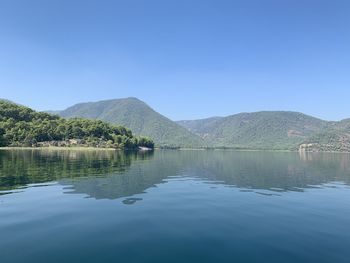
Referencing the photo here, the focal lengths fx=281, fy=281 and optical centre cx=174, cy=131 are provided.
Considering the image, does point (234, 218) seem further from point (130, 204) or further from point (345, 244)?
point (130, 204)

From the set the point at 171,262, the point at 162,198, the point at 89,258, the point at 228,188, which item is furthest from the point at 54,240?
the point at 228,188

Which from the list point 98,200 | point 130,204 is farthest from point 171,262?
point 98,200

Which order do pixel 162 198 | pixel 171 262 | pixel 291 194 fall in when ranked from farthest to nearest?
pixel 291 194, pixel 162 198, pixel 171 262

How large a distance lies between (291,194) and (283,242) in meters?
25.6

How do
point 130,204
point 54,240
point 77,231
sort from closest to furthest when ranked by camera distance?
point 54,240 → point 77,231 → point 130,204

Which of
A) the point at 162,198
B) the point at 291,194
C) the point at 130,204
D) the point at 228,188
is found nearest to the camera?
the point at 130,204

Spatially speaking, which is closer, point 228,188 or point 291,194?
point 291,194

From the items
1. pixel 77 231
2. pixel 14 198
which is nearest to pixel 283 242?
pixel 77 231

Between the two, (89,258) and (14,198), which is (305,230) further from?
(14,198)

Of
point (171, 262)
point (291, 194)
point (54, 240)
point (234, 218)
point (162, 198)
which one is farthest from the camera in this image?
point (291, 194)

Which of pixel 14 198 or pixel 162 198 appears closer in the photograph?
pixel 14 198

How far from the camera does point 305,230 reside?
81.7 ft

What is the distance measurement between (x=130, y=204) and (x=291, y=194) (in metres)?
26.4

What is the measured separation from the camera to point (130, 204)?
33812mm
